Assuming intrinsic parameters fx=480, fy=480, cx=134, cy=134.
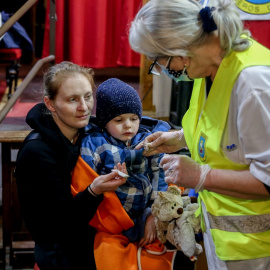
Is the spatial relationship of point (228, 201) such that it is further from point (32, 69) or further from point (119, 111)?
point (32, 69)

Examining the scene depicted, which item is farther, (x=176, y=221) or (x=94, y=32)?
(x=94, y=32)

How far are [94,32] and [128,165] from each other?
294cm

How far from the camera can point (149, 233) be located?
1892 mm

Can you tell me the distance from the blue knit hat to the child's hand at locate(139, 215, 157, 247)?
0.44 m

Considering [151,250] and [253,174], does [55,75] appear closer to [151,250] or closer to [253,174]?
[151,250]

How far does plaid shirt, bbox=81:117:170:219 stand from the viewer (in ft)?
6.18

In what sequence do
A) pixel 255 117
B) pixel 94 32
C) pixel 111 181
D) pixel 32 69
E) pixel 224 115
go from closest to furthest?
1. pixel 255 117
2. pixel 224 115
3. pixel 111 181
4. pixel 32 69
5. pixel 94 32

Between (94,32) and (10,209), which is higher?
(94,32)

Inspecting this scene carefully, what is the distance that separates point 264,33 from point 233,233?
2137 millimetres

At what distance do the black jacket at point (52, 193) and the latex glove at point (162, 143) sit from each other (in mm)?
270

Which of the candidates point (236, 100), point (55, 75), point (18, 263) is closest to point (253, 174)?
point (236, 100)

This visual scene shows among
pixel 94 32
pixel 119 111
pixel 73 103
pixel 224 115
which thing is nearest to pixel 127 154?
pixel 119 111

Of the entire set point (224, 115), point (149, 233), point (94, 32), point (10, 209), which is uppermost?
point (224, 115)

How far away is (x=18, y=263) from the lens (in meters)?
2.88
